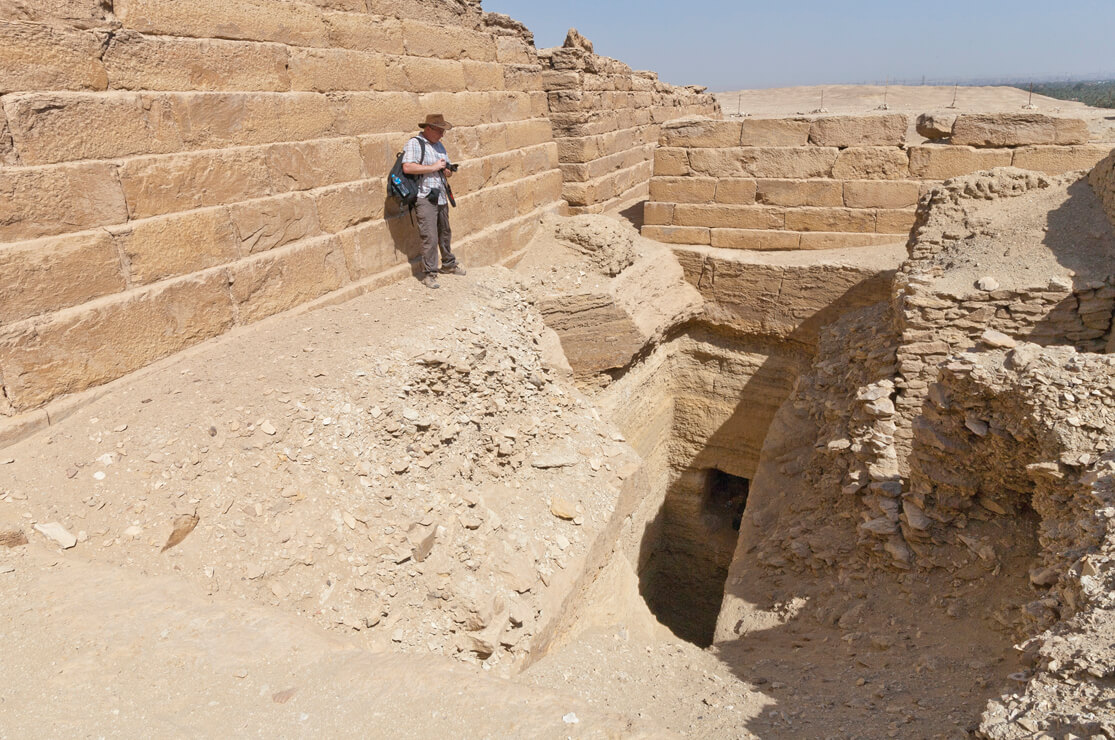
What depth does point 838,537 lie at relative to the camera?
17.7ft

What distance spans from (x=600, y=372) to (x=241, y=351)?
150 inches

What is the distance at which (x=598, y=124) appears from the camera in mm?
9477

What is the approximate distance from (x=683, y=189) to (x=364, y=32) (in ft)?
13.5

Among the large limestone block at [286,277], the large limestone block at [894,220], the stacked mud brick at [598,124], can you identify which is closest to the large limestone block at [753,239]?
the large limestone block at [894,220]

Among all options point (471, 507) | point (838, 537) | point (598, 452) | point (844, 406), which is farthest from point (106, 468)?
point (844, 406)

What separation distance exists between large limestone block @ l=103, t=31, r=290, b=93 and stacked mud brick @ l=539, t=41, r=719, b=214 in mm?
4514

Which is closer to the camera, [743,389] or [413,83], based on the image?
[413,83]

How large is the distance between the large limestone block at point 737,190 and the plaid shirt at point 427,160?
3.64 meters

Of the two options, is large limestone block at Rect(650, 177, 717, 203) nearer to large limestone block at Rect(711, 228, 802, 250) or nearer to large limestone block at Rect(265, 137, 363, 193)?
large limestone block at Rect(711, 228, 802, 250)

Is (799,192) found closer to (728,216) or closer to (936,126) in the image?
(728,216)

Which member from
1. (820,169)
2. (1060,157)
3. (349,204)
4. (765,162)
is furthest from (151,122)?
(1060,157)

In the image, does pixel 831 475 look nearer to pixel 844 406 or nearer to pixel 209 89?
pixel 844 406

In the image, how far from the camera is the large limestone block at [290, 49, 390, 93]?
17.7 ft

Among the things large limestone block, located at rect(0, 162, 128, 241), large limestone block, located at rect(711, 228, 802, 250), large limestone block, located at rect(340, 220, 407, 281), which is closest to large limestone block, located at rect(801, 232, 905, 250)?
large limestone block, located at rect(711, 228, 802, 250)
